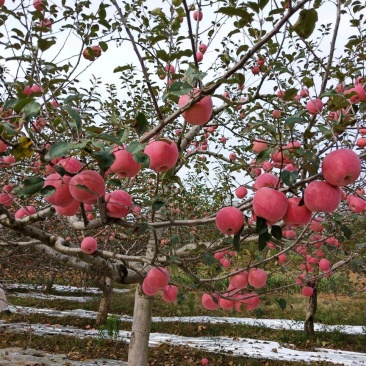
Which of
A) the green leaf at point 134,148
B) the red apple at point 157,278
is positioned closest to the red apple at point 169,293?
the red apple at point 157,278

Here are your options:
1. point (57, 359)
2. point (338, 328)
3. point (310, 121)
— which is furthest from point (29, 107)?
point (338, 328)

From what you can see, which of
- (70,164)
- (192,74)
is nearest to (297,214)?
(192,74)

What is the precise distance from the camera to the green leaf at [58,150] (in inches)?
38.3

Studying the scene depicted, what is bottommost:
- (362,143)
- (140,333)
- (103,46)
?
(140,333)

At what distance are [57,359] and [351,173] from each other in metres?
6.54

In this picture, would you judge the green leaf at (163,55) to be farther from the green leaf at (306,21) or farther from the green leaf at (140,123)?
the green leaf at (306,21)

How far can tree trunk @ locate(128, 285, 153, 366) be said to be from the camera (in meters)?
4.16

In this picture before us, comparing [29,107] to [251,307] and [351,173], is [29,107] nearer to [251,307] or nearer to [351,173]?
[351,173]

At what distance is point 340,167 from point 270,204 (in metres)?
0.26

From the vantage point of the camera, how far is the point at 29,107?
3.81 feet

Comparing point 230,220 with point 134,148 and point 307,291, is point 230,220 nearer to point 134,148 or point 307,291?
point 134,148

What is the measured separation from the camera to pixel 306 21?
4.62ft

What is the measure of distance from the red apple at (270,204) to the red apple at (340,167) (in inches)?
6.8

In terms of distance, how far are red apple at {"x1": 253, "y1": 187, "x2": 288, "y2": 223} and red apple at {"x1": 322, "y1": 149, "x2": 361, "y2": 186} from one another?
0.17m
